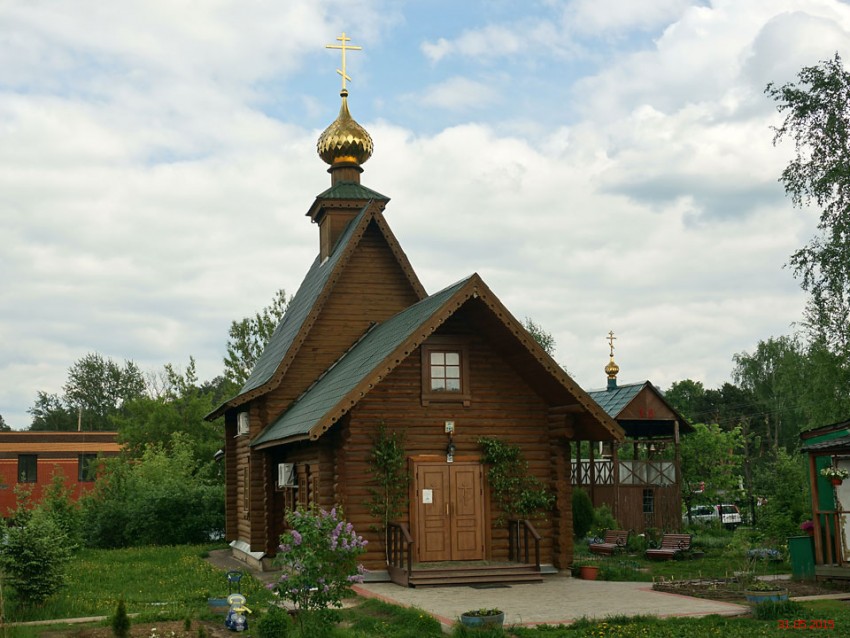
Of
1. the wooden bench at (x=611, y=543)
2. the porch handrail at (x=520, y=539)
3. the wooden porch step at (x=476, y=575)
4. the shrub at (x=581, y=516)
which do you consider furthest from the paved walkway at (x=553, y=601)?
the shrub at (x=581, y=516)

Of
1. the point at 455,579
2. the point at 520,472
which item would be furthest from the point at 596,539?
the point at 455,579

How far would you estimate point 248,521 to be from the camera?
943 inches

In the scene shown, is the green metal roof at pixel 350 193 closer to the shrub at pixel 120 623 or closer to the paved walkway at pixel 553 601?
the paved walkway at pixel 553 601

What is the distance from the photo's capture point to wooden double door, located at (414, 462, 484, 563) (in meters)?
18.4

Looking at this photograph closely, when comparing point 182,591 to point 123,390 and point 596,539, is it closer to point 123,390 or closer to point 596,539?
point 596,539

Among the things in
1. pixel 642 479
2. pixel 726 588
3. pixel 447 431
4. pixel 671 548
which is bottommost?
pixel 726 588

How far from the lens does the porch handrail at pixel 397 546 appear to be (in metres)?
17.7

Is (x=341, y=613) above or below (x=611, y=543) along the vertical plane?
below

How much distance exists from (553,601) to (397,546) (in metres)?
3.79

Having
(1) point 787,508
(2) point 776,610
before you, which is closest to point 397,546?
(2) point 776,610

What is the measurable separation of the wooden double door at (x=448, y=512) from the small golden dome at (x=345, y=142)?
39.4ft

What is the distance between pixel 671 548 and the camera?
23.3 meters

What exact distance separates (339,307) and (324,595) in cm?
1286

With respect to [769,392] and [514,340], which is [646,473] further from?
[769,392]
